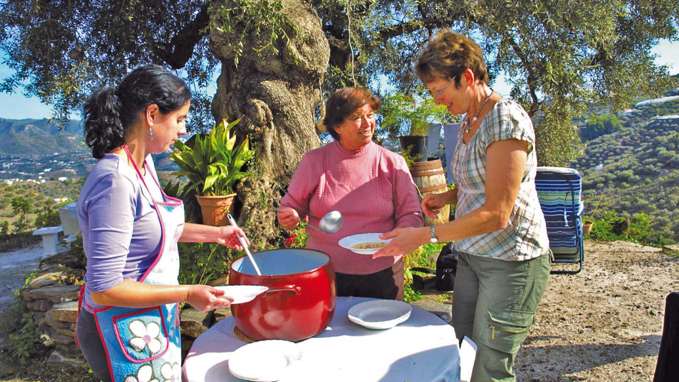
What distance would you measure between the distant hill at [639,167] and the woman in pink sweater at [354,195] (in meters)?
6.62

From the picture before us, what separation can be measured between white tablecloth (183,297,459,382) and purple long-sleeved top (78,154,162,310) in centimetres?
28

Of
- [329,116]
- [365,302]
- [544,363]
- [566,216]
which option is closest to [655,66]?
[566,216]

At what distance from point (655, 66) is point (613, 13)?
1.81 m

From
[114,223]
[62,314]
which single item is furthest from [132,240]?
[62,314]

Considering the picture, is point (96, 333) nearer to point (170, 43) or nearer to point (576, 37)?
point (170, 43)

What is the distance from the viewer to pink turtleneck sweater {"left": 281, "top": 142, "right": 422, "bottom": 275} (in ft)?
6.02

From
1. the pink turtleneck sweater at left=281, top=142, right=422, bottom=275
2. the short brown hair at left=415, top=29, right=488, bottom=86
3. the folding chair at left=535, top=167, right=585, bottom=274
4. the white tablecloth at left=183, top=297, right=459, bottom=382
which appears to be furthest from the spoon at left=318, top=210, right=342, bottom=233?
the folding chair at left=535, top=167, right=585, bottom=274

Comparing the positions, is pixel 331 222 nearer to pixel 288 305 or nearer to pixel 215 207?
pixel 288 305

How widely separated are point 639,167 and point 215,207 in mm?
15145

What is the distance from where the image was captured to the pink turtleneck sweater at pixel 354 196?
1835 mm

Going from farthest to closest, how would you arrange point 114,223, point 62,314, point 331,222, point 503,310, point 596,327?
point 596,327 → point 62,314 → point 331,222 → point 503,310 → point 114,223

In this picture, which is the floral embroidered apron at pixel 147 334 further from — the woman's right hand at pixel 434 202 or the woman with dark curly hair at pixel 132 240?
the woman's right hand at pixel 434 202

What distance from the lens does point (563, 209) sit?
15.1ft

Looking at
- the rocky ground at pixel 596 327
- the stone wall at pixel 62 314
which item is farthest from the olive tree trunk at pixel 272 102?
the rocky ground at pixel 596 327
